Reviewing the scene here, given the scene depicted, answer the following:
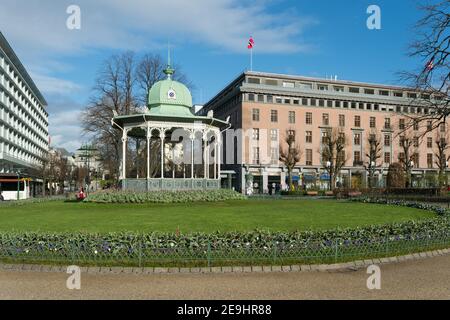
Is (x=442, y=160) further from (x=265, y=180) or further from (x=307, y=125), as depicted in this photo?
(x=265, y=180)

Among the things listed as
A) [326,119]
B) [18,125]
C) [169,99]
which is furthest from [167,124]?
[18,125]

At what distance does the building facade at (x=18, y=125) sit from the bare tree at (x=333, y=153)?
139 feet

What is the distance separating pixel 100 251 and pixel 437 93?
1923 centimetres

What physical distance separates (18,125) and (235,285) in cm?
8378

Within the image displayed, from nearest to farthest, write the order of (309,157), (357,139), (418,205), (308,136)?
(418,205) → (309,157) → (308,136) → (357,139)

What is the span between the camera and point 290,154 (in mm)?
66250

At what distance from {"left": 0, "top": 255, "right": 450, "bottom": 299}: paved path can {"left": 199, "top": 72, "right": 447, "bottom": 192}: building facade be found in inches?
2438

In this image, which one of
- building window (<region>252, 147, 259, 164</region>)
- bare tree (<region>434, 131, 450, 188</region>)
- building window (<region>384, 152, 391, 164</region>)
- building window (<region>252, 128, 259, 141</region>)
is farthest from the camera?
building window (<region>384, 152, 391, 164</region>)

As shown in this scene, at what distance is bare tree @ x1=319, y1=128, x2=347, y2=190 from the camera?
61.0 meters

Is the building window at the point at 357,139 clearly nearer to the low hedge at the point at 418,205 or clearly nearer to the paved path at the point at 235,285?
the low hedge at the point at 418,205

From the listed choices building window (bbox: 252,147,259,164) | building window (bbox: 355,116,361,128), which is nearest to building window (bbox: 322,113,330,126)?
building window (bbox: 355,116,361,128)

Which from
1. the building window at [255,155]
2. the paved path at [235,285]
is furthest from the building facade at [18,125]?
the paved path at [235,285]

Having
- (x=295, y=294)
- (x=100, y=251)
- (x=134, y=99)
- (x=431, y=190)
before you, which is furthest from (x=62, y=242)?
(x=431, y=190)

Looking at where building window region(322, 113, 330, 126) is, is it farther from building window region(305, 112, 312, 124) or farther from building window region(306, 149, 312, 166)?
building window region(306, 149, 312, 166)
